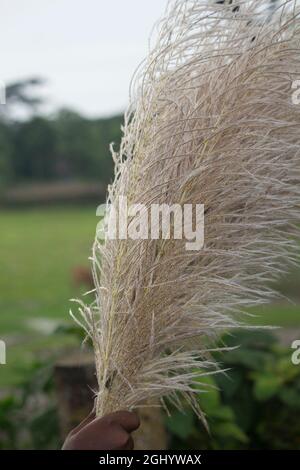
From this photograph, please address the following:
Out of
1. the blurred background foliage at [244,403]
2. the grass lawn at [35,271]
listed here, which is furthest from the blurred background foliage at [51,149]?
the blurred background foliage at [244,403]

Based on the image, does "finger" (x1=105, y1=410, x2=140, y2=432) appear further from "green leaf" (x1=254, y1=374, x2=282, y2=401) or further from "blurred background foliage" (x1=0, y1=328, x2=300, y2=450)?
"green leaf" (x1=254, y1=374, x2=282, y2=401)

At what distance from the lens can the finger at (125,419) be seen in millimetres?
1597

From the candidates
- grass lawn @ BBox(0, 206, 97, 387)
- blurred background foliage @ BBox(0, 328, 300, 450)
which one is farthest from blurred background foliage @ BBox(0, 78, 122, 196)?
blurred background foliage @ BBox(0, 328, 300, 450)

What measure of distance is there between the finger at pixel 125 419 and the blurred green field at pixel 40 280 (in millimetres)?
741

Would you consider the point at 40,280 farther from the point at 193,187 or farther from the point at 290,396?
the point at 193,187

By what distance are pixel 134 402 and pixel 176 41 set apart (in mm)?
745

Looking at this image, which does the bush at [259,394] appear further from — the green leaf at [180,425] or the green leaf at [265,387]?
the green leaf at [180,425]

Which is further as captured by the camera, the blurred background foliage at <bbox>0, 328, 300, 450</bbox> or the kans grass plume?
the blurred background foliage at <bbox>0, 328, 300, 450</bbox>

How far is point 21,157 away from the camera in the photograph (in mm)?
25828

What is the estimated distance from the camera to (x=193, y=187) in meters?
1.64

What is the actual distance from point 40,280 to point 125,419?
1362cm

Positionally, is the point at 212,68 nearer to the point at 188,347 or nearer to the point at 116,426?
the point at 188,347

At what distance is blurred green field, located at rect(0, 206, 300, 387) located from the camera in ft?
27.7

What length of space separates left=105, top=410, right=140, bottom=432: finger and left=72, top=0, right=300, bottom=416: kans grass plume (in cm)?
5
